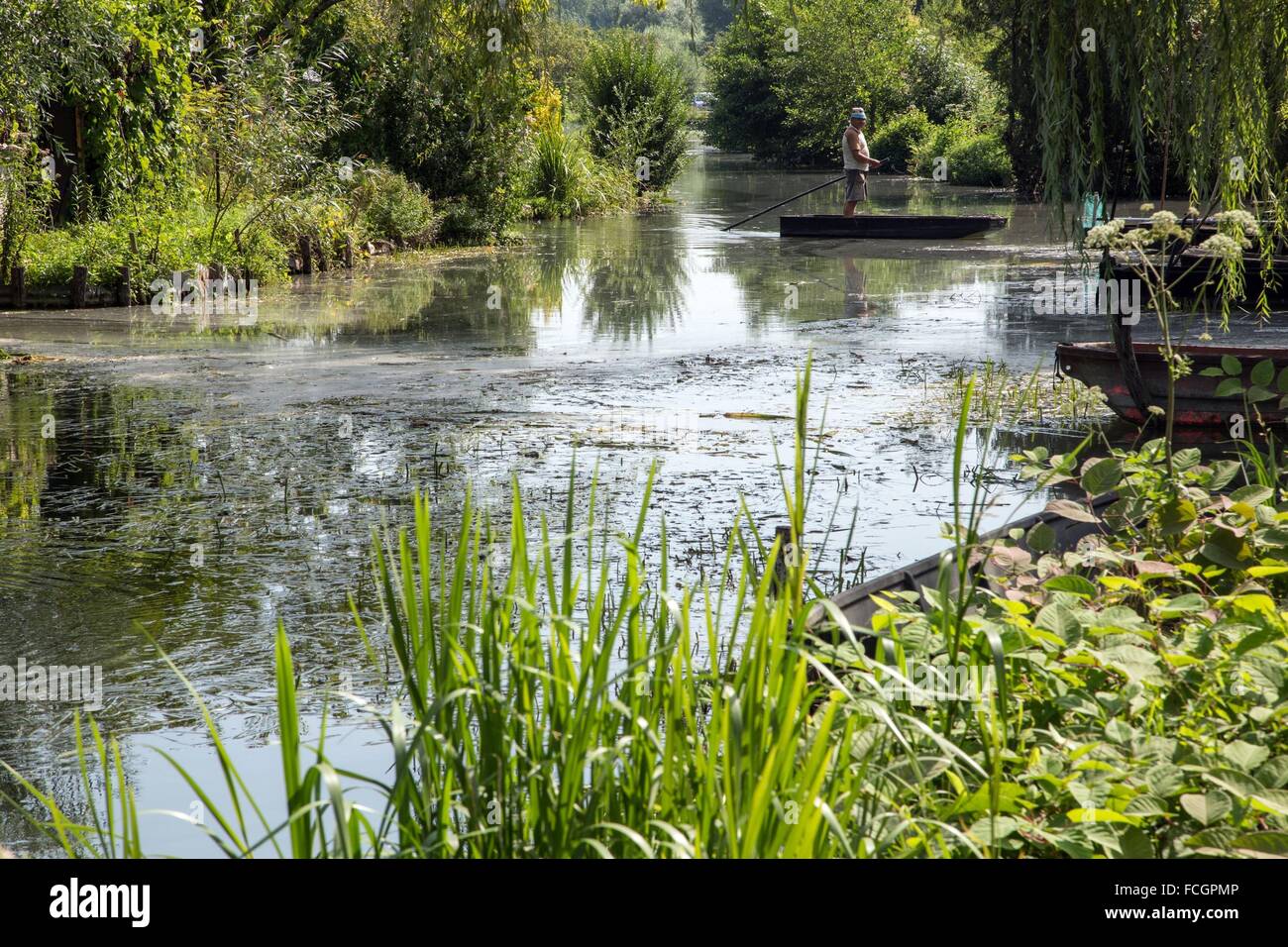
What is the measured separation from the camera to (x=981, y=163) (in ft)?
130

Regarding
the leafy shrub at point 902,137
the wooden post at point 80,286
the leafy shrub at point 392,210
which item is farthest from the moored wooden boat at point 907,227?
the leafy shrub at point 902,137

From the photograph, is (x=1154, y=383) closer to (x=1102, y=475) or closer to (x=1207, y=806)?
(x=1102, y=475)

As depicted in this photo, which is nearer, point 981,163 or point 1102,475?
point 1102,475

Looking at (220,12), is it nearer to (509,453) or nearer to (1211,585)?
(509,453)

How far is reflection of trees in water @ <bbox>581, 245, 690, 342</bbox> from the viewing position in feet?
51.1

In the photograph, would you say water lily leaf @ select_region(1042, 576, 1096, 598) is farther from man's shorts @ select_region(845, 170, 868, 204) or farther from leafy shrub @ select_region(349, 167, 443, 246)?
man's shorts @ select_region(845, 170, 868, 204)

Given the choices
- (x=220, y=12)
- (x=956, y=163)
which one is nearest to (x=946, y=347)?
(x=220, y=12)

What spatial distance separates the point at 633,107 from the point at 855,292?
21445mm

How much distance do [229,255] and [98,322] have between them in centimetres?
347

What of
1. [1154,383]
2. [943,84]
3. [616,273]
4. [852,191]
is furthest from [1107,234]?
[943,84]

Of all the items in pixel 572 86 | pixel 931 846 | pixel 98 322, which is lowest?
pixel 931 846

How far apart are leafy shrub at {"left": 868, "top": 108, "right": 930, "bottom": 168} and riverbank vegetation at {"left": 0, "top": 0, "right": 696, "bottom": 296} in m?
21.3

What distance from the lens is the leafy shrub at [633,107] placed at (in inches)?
1455
